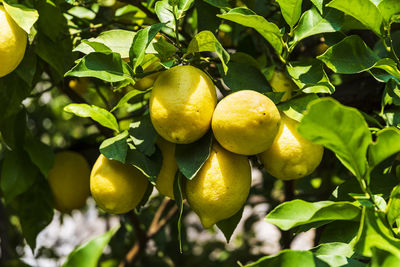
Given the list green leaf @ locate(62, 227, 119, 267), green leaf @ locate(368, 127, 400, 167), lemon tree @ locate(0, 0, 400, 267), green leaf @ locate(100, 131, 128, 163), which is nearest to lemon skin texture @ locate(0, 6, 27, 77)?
lemon tree @ locate(0, 0, 400, 267)

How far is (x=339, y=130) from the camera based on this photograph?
614 mm

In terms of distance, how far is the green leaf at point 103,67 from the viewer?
2.64ft

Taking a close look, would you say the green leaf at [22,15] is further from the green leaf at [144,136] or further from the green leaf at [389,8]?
the green leaf at [389,8]

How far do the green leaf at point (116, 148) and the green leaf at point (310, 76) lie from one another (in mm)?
303

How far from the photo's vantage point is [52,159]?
4.12ft

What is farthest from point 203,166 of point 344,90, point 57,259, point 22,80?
point 57,259

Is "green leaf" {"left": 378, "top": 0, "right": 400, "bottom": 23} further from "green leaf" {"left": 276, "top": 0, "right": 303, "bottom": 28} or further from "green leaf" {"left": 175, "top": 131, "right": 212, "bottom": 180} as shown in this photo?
"green leaf" {"left": 175, "top": 131, "right": 212, "bottom": 180}

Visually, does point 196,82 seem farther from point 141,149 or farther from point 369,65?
point 369,65

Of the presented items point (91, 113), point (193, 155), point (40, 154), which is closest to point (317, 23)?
point (193, 155)

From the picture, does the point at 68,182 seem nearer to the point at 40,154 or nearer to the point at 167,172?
the point at 40,154

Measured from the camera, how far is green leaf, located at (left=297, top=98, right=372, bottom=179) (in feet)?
1.93

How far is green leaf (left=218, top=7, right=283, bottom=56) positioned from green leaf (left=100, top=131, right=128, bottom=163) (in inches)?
10.6

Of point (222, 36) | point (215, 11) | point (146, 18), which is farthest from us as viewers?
point (222, 36)

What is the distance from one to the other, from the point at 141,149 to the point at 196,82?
0.16 meters
